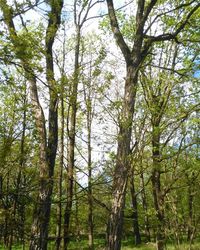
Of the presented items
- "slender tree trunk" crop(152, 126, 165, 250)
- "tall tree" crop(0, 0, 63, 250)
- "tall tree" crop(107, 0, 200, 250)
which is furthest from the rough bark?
"slender tree trunk" crop(152, 126, 165, 250)

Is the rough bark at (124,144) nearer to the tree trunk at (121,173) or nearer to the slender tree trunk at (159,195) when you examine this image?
the tree trunk at (121,173)

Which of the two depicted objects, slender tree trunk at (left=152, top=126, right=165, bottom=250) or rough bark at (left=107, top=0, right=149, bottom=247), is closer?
rough bark at (left=107, top=0, right=149, bottom=247)

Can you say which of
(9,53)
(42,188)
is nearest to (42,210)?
(42,188)

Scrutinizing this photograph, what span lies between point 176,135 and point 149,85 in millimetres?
2121

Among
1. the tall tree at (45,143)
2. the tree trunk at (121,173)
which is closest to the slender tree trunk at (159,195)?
the tree trunk at (121,173)

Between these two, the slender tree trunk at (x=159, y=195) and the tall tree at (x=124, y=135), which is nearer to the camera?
the tall tree at (x=124, y=135)

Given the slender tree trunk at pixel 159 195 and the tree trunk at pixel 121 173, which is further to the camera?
the slender tree trunk at pixel 159 195

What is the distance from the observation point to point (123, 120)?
6887mm

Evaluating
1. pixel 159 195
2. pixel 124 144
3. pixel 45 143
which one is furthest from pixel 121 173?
pixel 159 195

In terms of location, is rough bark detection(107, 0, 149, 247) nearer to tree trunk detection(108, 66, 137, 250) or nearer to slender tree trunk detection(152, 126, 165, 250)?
tree trunk detection(108, 66, 137, 250)

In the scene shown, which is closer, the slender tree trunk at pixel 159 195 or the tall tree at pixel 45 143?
the tall tree at pixel 45 143

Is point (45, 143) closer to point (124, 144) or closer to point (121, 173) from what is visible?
point (124, 144)

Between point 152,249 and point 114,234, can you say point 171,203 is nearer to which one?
point 114,234

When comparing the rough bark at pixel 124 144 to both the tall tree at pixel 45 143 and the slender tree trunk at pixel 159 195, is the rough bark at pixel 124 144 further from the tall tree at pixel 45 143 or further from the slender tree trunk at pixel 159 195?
the slender tree trunk at pixel 159 195
